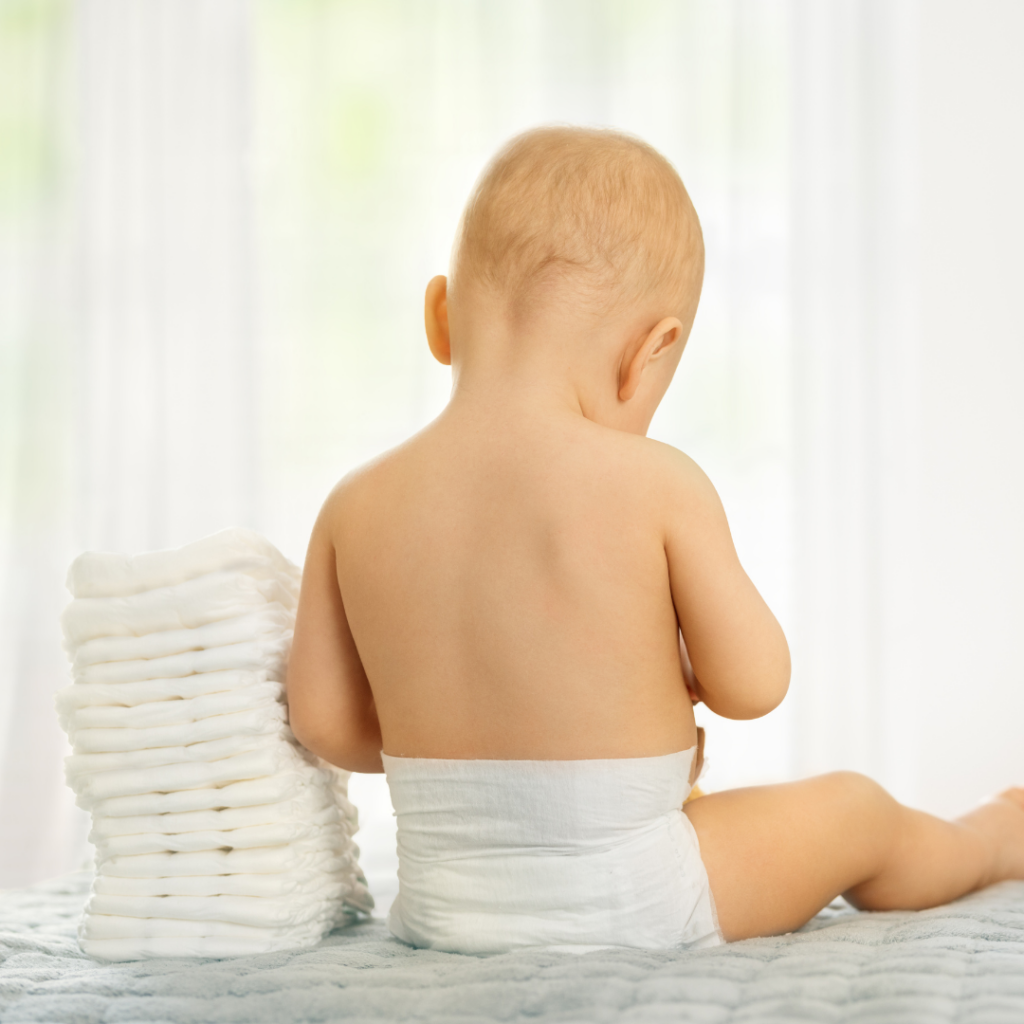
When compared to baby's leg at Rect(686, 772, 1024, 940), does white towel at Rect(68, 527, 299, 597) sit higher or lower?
higher

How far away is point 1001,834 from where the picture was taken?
1090 millimetres

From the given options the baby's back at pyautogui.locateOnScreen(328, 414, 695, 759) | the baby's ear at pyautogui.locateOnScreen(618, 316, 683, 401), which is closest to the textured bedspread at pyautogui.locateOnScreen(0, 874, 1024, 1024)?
the baby's back at pyautogui.locateOnScreen(328, 414, 695, 759)

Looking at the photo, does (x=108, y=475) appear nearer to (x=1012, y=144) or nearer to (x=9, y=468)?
(x=9, y=468)

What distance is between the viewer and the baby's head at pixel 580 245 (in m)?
0.88

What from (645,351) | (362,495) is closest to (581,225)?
(645,351)

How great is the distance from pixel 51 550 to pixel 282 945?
180 cm

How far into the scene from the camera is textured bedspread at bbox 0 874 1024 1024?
639 mm

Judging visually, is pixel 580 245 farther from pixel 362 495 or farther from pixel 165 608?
pixel 165 608

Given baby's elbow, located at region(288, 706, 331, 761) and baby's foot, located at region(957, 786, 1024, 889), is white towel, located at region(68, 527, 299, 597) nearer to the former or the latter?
baby's elbow, located at region(288, 706, 331, 761)

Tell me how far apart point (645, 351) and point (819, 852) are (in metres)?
0.44

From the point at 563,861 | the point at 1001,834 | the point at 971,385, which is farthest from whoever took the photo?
the point at 971,385

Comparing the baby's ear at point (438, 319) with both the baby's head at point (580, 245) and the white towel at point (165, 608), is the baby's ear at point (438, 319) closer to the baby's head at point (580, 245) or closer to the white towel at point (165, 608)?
the baby's head at point (580, 245)

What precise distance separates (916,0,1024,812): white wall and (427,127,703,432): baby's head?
1.64 m

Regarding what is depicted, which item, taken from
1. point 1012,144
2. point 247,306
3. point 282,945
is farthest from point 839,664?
point 282,945
